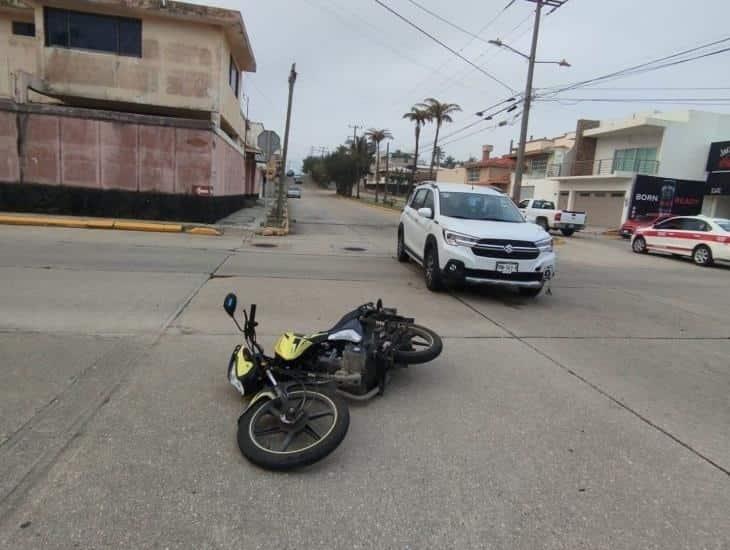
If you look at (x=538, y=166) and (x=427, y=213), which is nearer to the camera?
(x=427, y=213)

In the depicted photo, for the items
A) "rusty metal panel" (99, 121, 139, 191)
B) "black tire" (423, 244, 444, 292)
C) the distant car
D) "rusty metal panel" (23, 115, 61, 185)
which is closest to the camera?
"black tire" (423, 244, 444, 292)

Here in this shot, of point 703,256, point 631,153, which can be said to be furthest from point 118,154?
point 631,153

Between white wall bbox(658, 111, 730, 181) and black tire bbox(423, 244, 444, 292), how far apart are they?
104ft

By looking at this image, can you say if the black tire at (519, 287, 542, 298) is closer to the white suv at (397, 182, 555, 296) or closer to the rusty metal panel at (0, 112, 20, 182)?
the white suv at (397, 182, 555, 296)

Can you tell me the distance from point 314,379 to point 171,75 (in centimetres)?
1900

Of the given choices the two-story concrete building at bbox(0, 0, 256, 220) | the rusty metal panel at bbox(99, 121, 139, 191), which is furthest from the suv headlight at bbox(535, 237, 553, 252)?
the rusty metal panel at bbox(99, 121, 139, 191)

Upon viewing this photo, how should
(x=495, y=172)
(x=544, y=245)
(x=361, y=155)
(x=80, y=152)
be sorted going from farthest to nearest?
(x=361, y=155), (x=495, y=172), (x=80, y=152), (x=544, y=245)

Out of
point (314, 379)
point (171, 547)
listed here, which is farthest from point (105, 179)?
point (171, 547)

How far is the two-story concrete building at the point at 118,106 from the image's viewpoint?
54.2 feet

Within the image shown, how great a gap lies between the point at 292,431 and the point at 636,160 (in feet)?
127

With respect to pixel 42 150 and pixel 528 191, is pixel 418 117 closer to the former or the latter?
pixel 528 191

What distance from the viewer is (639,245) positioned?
61.4ft

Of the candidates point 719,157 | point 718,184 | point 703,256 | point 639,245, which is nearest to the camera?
point 703,256

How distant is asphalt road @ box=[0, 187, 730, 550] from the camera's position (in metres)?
2.51
